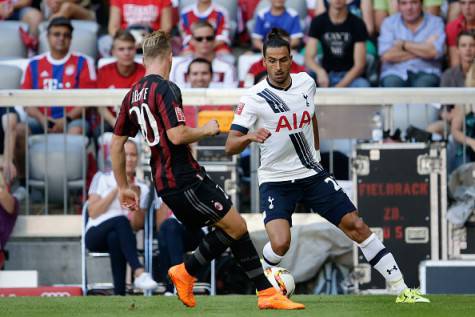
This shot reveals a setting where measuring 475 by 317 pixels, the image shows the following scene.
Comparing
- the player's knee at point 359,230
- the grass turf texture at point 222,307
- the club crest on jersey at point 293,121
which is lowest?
the grass turf texture at point 222,307

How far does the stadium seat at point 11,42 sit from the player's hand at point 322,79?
3.70m

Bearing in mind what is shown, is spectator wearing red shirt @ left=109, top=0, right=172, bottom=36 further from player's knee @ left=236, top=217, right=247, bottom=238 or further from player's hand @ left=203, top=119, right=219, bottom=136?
player's hand @ left=203, top=119, right=219, bottom=136

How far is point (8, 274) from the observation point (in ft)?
42.9

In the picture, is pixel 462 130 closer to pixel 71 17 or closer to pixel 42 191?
pixel 42 191

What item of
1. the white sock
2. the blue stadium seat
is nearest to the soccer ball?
the white sock

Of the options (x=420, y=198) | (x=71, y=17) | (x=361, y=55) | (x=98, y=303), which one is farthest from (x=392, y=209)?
(x=71, y=17)

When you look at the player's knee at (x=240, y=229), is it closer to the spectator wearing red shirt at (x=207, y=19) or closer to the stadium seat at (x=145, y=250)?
the stadium seat at (x=145, y=250)

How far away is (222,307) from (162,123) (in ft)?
5.39

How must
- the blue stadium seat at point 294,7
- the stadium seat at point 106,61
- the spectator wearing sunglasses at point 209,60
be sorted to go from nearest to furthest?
1. the spectator wearing sunglasses at point 209,60
2. the stadium seat at point 106,61
3. the blue stadium seat at point 294,7

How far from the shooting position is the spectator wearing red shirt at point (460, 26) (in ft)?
50.5

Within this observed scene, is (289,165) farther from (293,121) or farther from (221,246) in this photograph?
(221,246)

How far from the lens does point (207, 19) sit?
15938 millimetres

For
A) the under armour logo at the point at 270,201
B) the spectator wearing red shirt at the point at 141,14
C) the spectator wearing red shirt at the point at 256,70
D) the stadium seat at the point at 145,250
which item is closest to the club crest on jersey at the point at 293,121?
the under armour logo at the point at 270,201

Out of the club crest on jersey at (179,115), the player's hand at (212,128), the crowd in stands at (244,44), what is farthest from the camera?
the crowd in stands at (244,44)
